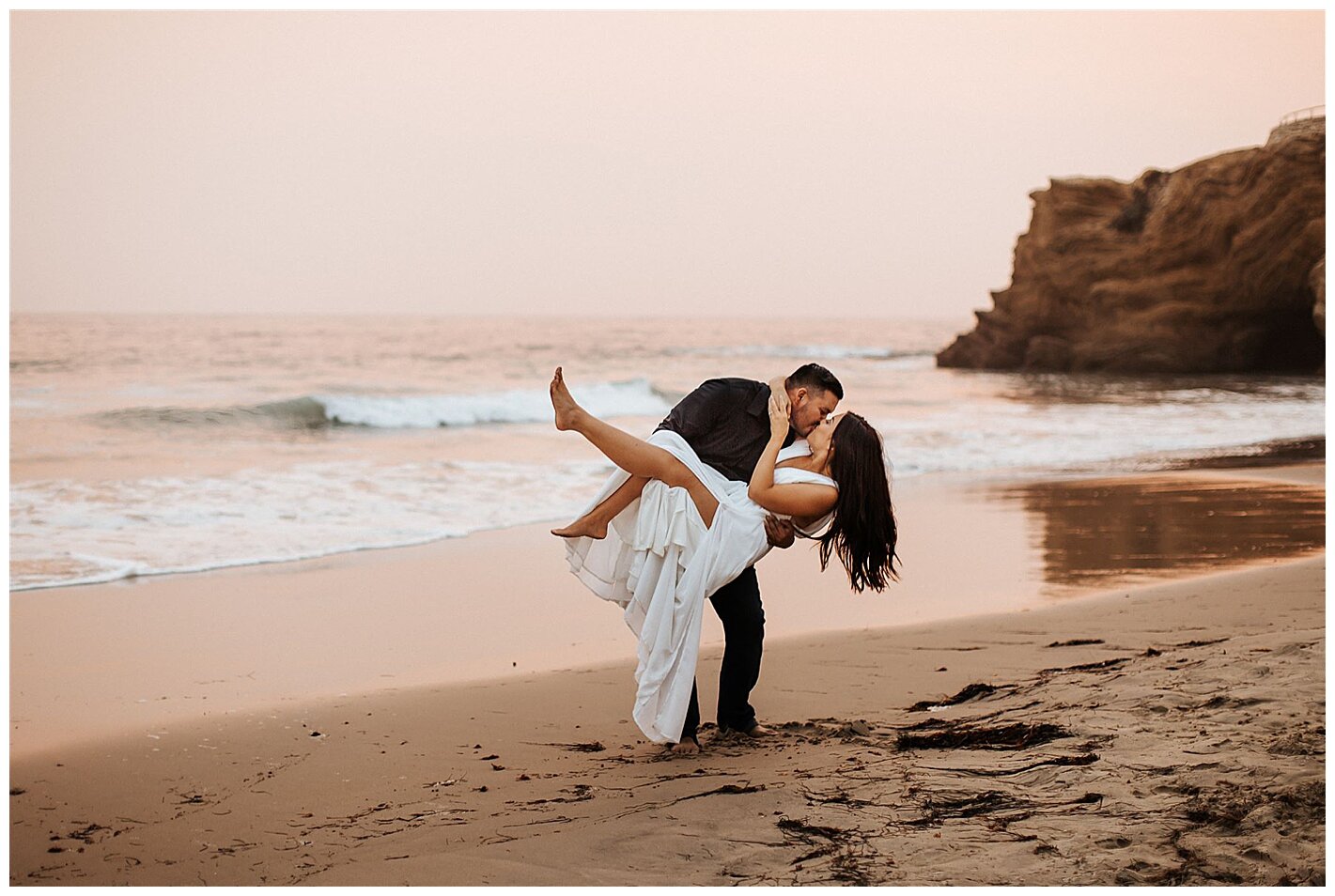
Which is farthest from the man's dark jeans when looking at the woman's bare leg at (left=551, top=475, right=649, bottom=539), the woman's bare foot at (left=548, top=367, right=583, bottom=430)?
the woman's bare foot at (left=548, top=367, right=583, bottom=430)

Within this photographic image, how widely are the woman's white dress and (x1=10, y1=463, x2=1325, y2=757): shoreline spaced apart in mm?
1248

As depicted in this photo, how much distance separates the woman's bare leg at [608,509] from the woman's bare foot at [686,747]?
80 cm

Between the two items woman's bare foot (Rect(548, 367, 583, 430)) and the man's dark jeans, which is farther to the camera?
the man's dark jeans

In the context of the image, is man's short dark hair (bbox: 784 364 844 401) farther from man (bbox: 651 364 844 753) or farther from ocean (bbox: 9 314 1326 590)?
ocean (bbox: 9 314 1326 590)

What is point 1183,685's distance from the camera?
4246 mm

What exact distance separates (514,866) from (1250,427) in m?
16.6

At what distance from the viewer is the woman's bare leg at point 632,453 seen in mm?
4051

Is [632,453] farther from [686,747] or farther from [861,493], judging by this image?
[686,747]

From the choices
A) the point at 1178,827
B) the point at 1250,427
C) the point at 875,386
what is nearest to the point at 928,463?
the point at 1250,427

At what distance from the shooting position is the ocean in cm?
879

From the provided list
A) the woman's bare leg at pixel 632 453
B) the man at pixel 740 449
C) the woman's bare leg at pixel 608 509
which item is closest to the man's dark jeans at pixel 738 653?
the man at pixel 740 449

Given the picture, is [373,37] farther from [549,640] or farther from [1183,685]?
[1183,685]

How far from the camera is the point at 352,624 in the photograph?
6090 millimetres

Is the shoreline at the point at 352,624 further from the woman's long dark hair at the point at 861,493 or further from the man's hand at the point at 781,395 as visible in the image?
the man's hand at the point at 781,395
